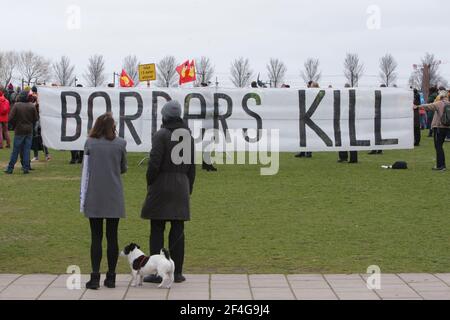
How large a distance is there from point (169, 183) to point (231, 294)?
1.57 m

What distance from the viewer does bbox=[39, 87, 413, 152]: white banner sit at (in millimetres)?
20516

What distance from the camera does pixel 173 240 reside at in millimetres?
9188

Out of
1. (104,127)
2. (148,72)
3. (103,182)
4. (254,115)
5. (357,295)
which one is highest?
(148,72)

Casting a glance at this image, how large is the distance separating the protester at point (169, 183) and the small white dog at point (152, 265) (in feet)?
0.85

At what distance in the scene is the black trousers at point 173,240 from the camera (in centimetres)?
916

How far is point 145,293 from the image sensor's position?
8438 millimetres

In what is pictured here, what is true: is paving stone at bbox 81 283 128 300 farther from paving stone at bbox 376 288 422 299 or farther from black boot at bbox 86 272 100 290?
paving stone at bbox 376 288 422 299

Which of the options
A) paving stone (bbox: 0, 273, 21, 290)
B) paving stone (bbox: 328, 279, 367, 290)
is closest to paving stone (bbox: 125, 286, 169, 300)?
paving stone (bbox: 0, 273, 21, 290)

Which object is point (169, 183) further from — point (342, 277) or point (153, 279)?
point (342, 277)

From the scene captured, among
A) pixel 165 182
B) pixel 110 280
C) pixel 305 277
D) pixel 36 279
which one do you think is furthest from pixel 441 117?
pixel 36 279

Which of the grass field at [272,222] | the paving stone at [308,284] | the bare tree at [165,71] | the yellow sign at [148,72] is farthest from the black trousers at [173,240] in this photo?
the bare tree at [165,71]

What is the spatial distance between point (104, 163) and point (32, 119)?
11692 millimetres

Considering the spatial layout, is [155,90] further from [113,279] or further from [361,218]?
[113,279]
